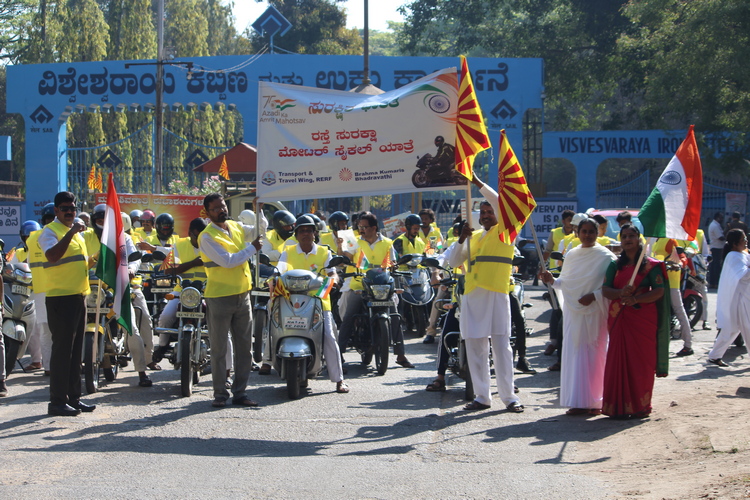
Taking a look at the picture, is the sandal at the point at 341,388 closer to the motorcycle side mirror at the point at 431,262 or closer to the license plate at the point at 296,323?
the license plate at the point at 296,323

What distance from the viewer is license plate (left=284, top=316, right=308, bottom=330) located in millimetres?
8547

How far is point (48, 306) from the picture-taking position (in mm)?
7715

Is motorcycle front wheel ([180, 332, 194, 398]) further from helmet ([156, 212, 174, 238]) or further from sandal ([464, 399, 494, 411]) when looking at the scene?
helmet ([156, 212, 174, 238])

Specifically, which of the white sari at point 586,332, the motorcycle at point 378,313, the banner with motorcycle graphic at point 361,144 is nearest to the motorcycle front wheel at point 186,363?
the banner with motorcycle graphic at point 361,144

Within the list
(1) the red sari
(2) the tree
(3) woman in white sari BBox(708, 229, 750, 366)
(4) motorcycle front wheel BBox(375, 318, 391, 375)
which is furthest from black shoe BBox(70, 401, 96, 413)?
(2) the tree

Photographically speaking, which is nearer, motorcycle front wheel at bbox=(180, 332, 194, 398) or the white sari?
the white sari

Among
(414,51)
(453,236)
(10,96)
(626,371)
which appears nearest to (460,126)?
(626,371)

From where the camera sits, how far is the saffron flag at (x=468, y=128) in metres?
7.91

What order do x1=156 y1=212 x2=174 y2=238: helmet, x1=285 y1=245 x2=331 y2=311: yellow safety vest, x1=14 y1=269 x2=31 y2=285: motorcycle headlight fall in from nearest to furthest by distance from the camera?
x1=285 y1=245 x2=331 y2=311: yellow safety vest, x1=14 y1=269 x2=31 y2=285: motorcycle headlight, x1=156 y1=212 x2=174 y2=238: helmet

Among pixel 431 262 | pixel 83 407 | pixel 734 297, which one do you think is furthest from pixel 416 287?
pixel 83 407

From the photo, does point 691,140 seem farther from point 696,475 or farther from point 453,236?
point 453,236

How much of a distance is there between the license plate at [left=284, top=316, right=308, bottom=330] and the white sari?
7.93 ft

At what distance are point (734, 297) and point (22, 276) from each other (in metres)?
7.80

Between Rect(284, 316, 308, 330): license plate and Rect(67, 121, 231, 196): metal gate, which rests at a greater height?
Rect(67, 121, 231, 196): metal gate
